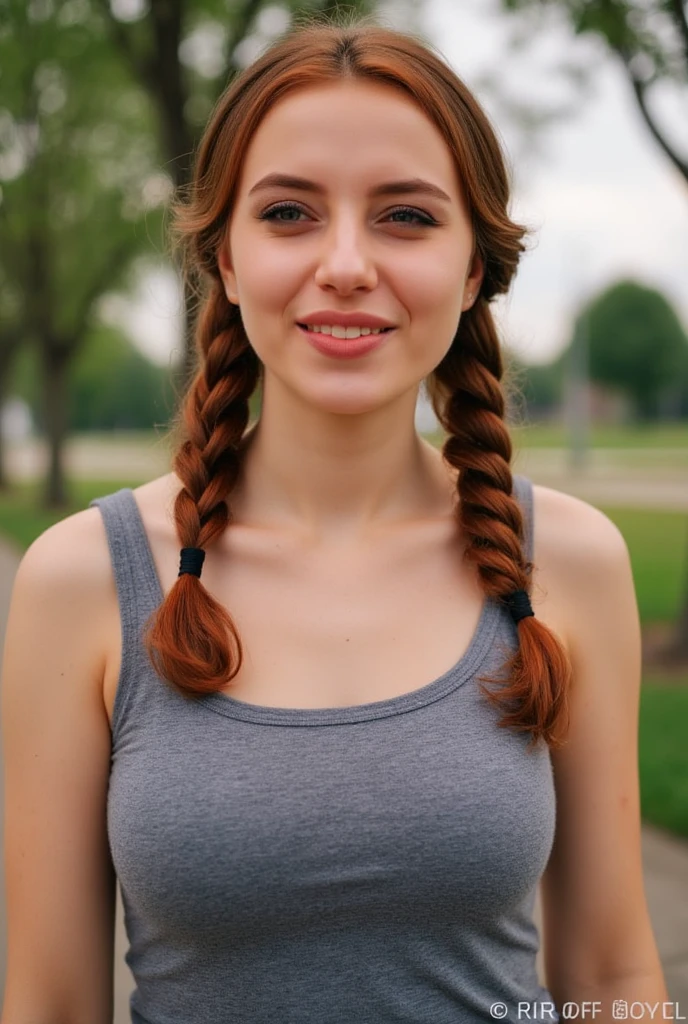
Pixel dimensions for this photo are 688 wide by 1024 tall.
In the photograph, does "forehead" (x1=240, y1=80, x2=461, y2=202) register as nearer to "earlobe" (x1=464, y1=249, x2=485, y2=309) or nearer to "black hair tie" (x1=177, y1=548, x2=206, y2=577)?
"earlobe" (x1=464, y1=249, x2=485, y2=309)

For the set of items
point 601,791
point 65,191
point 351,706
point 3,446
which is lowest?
point 3,446

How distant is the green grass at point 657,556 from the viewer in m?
9.31

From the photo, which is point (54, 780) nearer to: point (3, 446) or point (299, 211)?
point (299, 211)

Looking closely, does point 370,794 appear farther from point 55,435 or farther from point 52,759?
point 55,435

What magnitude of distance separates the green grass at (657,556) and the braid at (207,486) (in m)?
6.94

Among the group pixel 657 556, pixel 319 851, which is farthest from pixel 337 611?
pixel 657 556

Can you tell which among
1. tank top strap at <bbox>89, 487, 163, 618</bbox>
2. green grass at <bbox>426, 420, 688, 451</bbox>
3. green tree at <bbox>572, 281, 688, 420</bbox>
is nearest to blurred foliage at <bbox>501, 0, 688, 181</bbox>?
tank top strap at <bbox>89, 487, 163, 618</bbox>

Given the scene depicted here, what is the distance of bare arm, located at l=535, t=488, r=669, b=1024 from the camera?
1954mm

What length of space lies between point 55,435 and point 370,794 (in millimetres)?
19386

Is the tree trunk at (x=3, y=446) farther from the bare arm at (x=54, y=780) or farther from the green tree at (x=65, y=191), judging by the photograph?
the bare arm at (x=54, y=780)

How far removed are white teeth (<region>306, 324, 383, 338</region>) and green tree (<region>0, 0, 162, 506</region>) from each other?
36.1ft

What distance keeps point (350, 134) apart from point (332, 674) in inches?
34.5

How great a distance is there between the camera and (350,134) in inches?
69.2

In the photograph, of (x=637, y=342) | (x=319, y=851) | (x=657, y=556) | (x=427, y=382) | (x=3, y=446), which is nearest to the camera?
(x=319, y=851)
